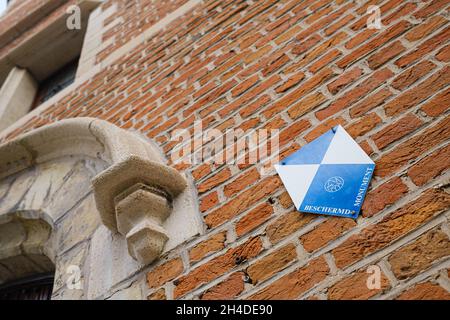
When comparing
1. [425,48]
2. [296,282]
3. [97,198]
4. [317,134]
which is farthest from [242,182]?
[425,48]

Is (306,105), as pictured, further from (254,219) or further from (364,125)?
(254,219)

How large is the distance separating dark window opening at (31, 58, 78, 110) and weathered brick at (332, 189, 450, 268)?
3.88 m

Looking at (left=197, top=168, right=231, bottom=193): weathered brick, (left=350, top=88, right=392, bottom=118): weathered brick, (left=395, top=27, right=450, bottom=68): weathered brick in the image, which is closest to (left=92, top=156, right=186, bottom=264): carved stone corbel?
(left=197, top=168, right=231, bottom=193): weathered brick

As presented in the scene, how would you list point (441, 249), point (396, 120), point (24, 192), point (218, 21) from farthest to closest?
point (218, 21), point (24, 192), point (396, 120), point (441, 249)

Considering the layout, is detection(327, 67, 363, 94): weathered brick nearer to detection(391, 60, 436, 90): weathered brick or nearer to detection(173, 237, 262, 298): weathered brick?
detection(391, 60, 436, 90): weathered brick

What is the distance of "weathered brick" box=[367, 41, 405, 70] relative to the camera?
134cm

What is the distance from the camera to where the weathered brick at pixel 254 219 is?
3.94 ft

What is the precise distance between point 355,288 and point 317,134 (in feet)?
1.82

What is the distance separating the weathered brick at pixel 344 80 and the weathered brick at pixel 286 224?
52 cm

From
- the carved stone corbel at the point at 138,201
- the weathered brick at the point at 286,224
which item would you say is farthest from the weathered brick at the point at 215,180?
the weathered brick at the point at 286,224

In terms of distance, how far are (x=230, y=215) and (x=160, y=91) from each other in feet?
3.70
